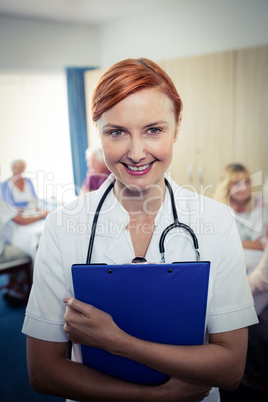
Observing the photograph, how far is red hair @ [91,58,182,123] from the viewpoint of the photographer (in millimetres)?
688

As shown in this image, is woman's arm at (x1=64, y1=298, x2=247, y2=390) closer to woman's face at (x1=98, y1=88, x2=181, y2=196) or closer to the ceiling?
woman's face at (x1=98, y1=88, x2=181, y2=196)

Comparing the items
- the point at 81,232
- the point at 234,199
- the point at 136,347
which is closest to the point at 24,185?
the point at 234,199

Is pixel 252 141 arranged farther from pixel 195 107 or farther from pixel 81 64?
pixel 81 64

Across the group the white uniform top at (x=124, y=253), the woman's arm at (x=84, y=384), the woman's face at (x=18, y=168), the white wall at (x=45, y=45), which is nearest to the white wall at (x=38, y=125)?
the white wall at (x=45, y=45)

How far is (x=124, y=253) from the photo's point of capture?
841mm

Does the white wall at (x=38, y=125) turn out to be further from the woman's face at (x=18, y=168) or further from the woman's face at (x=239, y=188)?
the woman's face at (x=239, y=188)

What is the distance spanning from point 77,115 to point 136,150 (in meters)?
3.87

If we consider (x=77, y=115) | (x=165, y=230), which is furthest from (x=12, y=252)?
(x=165, y=230)

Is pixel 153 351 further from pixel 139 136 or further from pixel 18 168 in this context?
pixel 18 168

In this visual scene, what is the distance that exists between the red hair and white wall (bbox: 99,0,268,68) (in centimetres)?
289

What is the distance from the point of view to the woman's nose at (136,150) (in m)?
0.72

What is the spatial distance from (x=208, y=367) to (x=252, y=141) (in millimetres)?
2573

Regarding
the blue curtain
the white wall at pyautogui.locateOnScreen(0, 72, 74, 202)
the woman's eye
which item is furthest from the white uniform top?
the white wall at pyautogui.locateOnScreen(0, 72, 74, 202)

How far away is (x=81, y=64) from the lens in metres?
4.45
